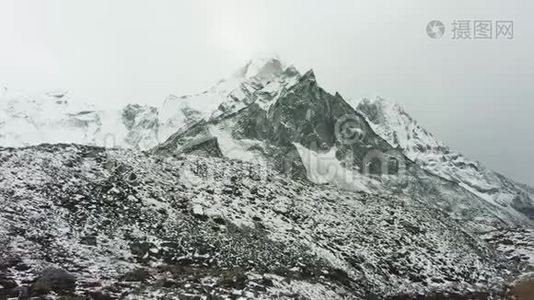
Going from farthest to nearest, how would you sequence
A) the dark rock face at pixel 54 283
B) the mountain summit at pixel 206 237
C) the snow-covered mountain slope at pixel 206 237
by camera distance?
the snow-covered mountain slope at pixel 206 237 → the mountain summit at pixel 206 237 → the dark rock face at pixel 54 283

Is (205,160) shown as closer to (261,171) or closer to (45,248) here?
(261,171)

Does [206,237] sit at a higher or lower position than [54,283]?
lower

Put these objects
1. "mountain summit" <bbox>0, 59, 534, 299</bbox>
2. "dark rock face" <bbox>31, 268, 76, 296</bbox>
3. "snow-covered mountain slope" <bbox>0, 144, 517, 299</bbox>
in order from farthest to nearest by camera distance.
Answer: "snow-covered mountain slope" <bbox>0, 144, 517, 299</bbox> → "mountain summit" <bbox>0, 59, 534, 299</bbox> → "dark rock face" <bbox>31, 268, 76, 296</bbox>

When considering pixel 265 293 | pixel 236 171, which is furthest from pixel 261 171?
pixel 265 293

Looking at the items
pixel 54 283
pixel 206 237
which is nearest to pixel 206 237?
pixel 206 237

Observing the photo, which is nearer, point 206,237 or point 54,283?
point 54,283

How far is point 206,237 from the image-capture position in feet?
105

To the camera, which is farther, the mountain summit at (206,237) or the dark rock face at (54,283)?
the mountain summit at (206,237)

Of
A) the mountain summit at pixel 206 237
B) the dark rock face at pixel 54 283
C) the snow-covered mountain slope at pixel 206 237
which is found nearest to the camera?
the dark rock face at pixel 54 283

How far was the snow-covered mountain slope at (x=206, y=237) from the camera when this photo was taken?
24906 millimetres

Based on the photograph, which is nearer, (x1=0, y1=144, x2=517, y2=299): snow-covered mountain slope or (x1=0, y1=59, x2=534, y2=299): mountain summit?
(x1=0, y1=59, x2=534, y2=299): mountain summit

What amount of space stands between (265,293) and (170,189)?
48.8 ft

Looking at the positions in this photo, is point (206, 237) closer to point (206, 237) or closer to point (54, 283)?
Answer: point (206, 237)

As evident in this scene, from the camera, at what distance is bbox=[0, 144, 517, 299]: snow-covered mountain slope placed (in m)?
24.9
